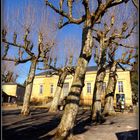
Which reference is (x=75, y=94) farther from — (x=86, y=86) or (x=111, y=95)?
(x=86, y=86)

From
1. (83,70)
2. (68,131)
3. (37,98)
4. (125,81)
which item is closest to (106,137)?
(68,131)

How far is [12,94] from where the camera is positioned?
5547cm

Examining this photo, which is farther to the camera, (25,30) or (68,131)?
(25,30)

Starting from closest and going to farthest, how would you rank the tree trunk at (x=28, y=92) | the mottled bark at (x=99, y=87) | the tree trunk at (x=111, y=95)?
the mottled bark at (x=99, y=87) < the tree trunk at (x=28, y=92) < the tree trunk at (x=111, y=95)

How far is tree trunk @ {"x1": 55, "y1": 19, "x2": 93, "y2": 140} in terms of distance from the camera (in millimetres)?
8695

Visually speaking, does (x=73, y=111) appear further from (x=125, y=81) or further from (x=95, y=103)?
(x=125, y=81)

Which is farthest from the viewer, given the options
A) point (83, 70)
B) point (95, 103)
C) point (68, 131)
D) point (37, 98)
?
point (37, 98)

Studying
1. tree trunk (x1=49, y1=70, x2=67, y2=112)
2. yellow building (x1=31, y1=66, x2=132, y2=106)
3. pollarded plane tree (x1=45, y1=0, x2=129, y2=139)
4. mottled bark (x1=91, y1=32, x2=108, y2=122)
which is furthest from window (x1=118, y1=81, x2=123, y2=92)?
pollarded plane tree (x1=45, y1=0, x2=129, y2=139)

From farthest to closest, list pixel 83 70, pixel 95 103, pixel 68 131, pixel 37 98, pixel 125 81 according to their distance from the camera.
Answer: pixel 37 98, pixel 125 81, pixel 95 103, pixel 83 70, pixel 68 131

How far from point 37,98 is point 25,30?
116 feet

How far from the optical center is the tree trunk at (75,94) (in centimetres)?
870

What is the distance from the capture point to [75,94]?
9.08m

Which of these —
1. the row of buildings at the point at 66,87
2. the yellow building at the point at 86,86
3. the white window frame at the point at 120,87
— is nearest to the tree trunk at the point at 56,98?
the yellow building at the point at 86,86

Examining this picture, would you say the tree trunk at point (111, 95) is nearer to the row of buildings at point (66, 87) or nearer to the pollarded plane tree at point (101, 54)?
the pollarded plane tree at point (101, 54)
